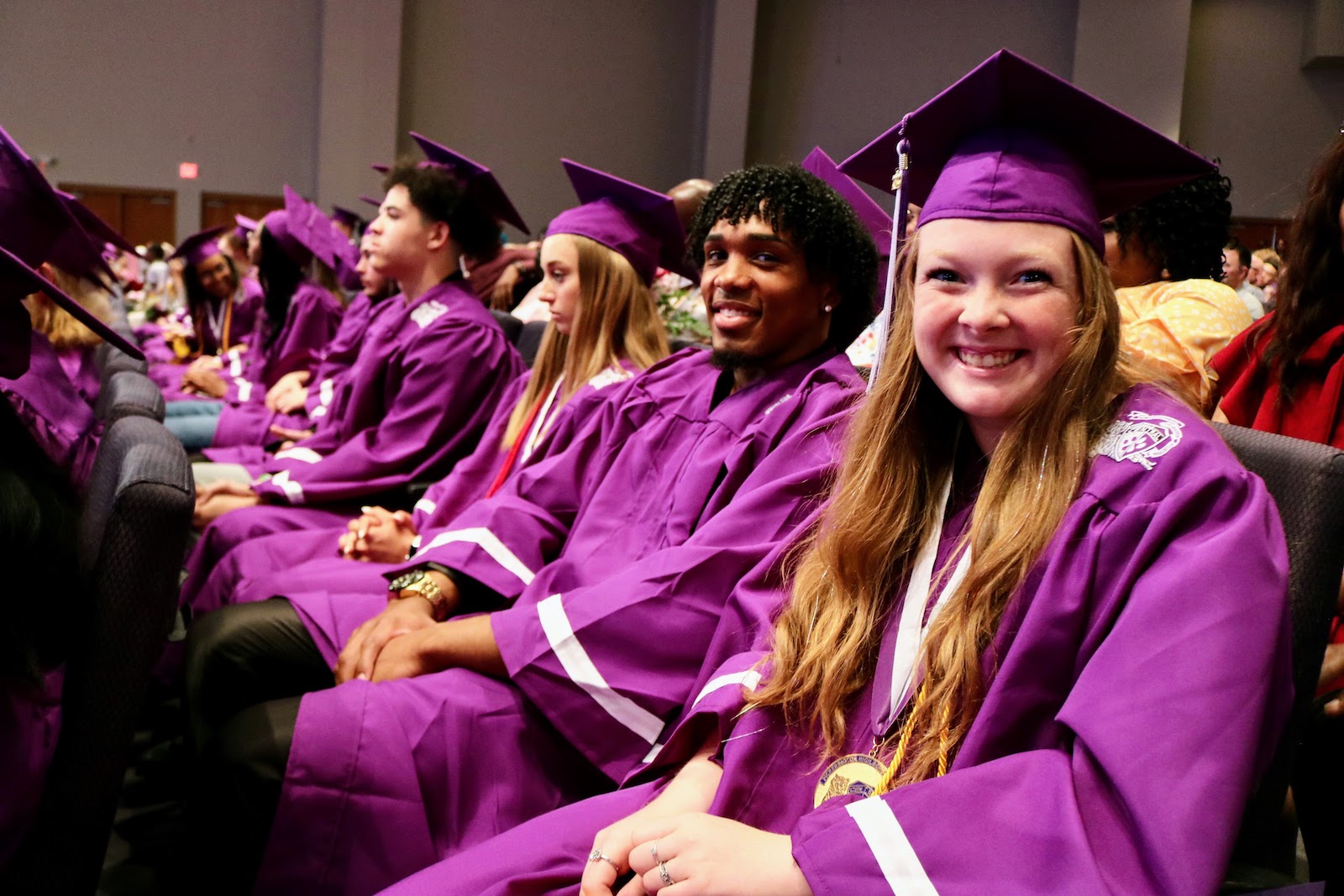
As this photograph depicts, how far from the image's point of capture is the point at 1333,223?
2.13m

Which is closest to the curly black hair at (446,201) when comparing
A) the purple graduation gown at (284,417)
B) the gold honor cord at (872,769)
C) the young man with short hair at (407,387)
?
the young man with short hair at (407,387)

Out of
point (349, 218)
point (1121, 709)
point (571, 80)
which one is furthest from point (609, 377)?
point (571, 80)

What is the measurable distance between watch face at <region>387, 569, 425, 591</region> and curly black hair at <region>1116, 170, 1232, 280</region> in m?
1.93

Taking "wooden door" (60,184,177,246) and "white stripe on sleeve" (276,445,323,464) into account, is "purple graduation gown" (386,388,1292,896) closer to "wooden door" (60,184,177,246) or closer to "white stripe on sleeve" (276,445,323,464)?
"white stripe on sleeve" (276,445,323,464)

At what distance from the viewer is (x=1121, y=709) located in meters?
1.08

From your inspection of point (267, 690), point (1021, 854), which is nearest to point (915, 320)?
point (1021, 854)

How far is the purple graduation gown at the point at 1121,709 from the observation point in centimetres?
103

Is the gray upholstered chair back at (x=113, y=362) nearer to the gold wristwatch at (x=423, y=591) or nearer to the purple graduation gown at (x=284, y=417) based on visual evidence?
the purple graduation gown at (x=284, y=417)

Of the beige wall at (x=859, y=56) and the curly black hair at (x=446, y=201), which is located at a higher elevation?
the beige wall at (x=859, y=56)

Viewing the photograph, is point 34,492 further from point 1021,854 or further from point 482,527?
point 1021,854

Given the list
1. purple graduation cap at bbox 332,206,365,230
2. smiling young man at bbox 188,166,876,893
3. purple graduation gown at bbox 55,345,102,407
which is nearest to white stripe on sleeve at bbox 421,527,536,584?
smiling young man at bbox 188,166,876,893

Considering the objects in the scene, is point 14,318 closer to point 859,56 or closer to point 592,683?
point 592,683

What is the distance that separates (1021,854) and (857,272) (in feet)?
4.84

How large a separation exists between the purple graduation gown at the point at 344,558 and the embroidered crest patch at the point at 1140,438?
1632 millimetres
